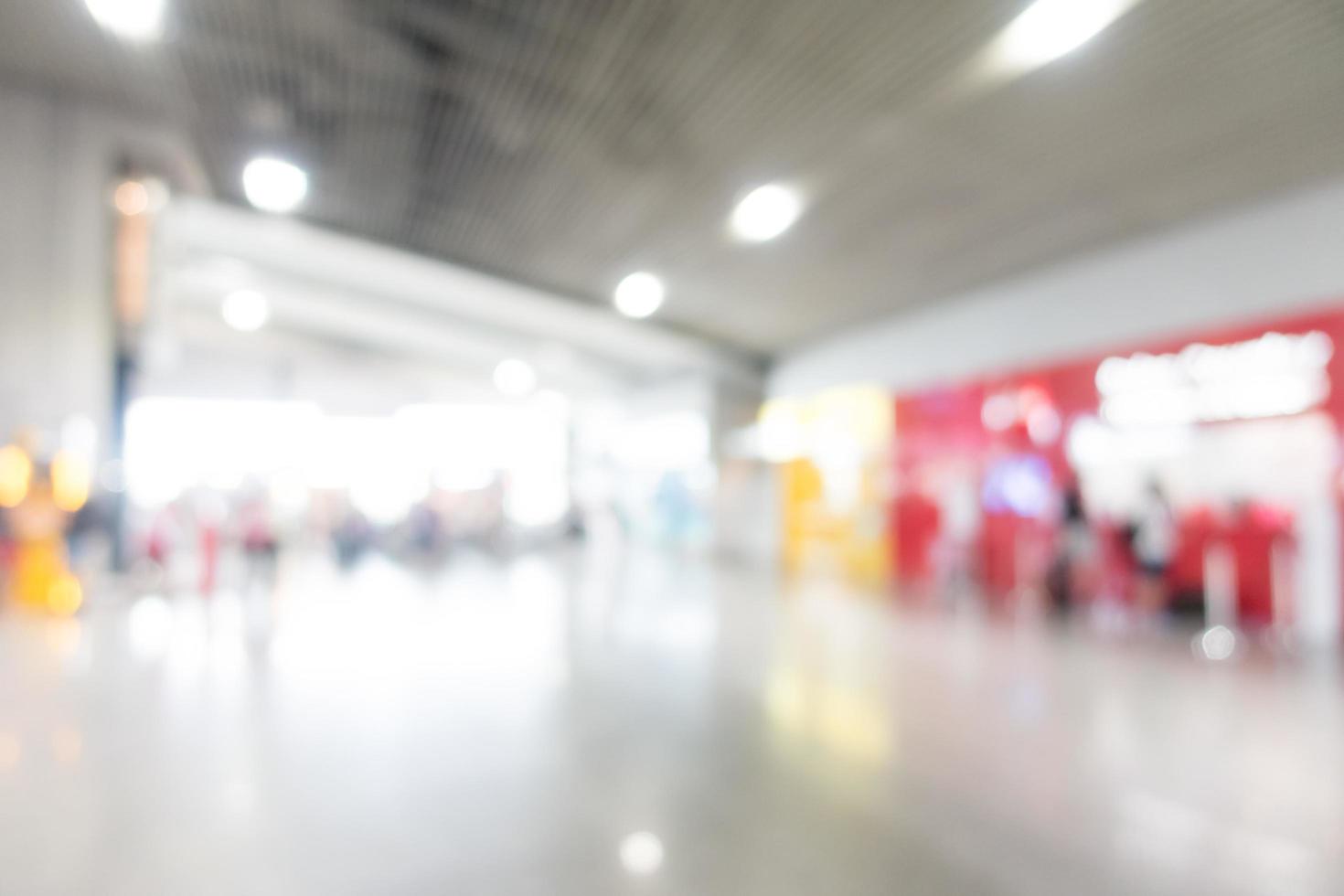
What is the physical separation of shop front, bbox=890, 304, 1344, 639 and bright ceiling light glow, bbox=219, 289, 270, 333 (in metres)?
13.6

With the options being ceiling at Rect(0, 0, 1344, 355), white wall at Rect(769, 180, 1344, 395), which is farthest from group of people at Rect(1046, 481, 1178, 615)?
ceiling at Rect(0, 0, 1344, 355)

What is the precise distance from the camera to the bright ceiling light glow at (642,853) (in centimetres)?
235

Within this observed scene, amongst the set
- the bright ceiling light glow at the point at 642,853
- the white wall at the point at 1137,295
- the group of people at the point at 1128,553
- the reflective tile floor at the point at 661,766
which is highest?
the white wall at the point at 1137,295

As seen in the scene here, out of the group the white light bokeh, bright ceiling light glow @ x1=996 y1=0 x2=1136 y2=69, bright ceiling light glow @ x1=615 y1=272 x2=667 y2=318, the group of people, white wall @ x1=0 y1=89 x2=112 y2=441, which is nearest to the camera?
bright ceiling light glow @ x1=996 y1=0 x2=1136 y2=69

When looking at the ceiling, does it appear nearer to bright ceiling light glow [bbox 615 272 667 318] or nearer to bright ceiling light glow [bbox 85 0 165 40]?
bright ceiling light glow [bbox 85 0 165 40]

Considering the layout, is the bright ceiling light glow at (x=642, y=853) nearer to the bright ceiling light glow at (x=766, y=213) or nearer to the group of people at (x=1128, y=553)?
the bright ceiling light glow at (x=766, y=213)

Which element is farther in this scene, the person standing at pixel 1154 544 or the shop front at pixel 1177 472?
the person standing at pixel 1154 544

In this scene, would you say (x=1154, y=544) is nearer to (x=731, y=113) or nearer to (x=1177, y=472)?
(x=1177, y=472)

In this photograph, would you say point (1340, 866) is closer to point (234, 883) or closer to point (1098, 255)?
point (234, 883)

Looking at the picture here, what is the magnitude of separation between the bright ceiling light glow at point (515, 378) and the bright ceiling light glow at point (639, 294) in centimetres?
712

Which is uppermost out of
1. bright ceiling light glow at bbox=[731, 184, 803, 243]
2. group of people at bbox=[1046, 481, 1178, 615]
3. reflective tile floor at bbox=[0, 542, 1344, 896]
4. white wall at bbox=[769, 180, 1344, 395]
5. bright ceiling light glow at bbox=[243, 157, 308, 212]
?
bright ceiling light glow at bbox=[243, 157, 308, 212]

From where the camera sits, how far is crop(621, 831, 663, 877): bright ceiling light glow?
235 cm

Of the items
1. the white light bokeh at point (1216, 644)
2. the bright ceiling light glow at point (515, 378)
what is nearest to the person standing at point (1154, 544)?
the white light bokeh at point (1216, 644)

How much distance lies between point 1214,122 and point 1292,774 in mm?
4204
